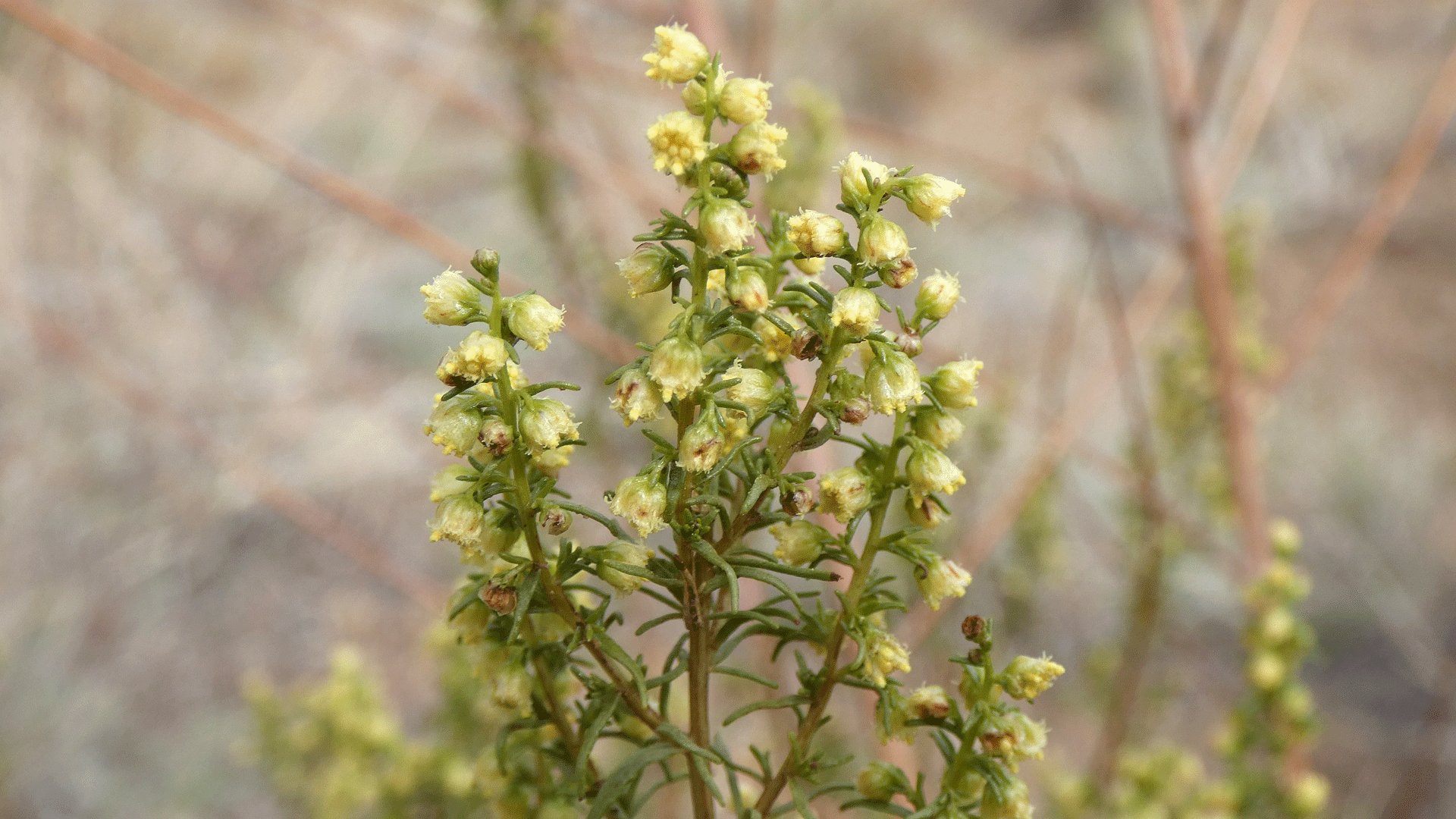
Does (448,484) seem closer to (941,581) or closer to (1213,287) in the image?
(941,581)

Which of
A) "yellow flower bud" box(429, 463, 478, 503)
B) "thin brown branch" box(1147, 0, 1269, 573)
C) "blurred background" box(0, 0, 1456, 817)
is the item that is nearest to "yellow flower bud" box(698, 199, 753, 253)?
"yellow flower bud" box(429, 463, 478, 503)

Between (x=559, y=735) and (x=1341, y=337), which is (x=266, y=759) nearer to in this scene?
(x=559, y=735)

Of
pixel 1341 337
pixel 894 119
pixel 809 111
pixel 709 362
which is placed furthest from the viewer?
pixel 894 119

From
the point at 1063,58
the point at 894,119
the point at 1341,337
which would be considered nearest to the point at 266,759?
the point at 1341,337

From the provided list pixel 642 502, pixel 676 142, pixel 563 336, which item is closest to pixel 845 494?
pixel 642 502

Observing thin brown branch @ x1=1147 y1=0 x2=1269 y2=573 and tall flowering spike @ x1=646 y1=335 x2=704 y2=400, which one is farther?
thin brown branch @ x1=1147 y1=0 x2=1269 y2=573

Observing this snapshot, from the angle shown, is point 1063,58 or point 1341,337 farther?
point 1063,58

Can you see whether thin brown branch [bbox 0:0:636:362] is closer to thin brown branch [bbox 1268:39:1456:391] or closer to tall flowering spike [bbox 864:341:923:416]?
tall flowering spike [bbox 864:341:923:416]

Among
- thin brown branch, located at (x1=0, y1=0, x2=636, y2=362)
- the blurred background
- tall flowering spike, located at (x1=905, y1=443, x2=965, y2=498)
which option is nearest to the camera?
tall flowering spike, located at (x1=905, y1=443, x2=965, y2=498)
